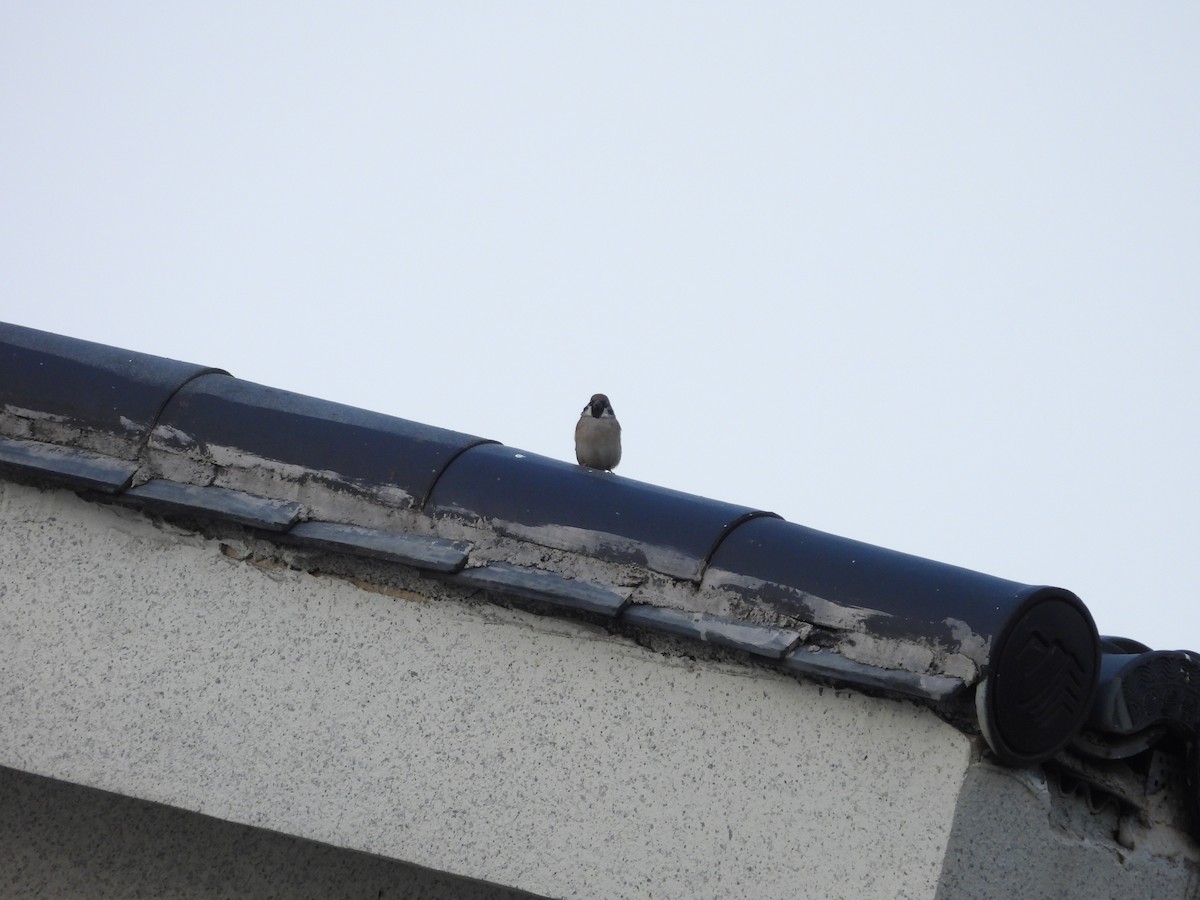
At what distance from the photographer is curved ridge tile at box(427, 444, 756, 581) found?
8.23 feet

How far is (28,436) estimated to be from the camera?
281cm

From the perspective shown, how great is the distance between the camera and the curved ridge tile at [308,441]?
8.79ft

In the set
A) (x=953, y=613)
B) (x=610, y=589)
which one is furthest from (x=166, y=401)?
(x=953, y=613)

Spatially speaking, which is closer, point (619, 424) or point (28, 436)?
point (28, 436)

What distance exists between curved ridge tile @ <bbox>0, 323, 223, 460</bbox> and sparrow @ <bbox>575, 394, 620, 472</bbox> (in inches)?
35.6

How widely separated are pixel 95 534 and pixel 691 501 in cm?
127

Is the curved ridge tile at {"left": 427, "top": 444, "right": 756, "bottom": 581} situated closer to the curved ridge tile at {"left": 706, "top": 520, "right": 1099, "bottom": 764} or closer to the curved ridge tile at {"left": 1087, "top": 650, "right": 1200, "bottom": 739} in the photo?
the curved ridge tile at {"left": 706, "top": 520, "right": 1099, "bottom": 764}

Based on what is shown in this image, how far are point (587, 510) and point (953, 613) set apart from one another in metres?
0.74

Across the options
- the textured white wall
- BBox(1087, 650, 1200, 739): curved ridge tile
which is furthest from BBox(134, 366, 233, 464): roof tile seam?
BBox(1087, 650, 1200, 739): curved ridge tile

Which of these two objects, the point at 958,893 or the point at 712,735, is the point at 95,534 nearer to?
the point at 712,735

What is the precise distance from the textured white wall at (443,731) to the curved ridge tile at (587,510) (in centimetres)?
17

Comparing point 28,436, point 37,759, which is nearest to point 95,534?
point 28,436

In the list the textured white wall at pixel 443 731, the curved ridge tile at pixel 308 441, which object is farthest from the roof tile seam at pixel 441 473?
the textured white wall at pixel 443 731

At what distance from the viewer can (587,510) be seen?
259cm
